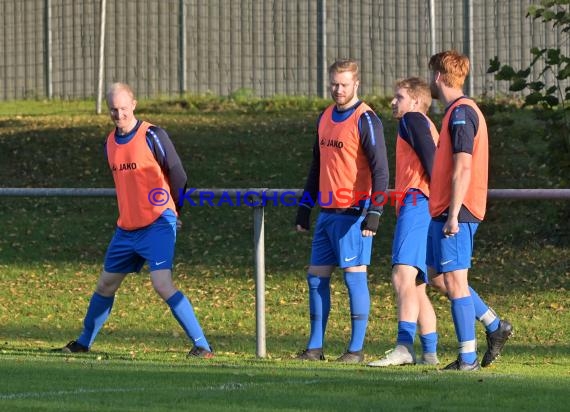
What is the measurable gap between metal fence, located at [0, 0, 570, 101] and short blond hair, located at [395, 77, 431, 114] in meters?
12.2

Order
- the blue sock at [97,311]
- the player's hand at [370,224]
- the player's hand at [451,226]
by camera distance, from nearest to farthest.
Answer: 1. the player's hand at [451,226]
2. the player's hand at [370,224]
3. the blue sock at [97,311]

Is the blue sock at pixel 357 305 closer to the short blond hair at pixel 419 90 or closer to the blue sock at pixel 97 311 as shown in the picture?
the short blond hair at pixel 419 90

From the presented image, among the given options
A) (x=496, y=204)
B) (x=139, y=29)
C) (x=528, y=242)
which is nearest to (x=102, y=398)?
(x=528, y=242)

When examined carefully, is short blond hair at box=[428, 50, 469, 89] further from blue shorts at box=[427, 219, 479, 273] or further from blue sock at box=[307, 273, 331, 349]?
blue sock at box=[307, 273, 331, 349]

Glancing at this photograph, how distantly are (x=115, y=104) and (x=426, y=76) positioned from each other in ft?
43.6

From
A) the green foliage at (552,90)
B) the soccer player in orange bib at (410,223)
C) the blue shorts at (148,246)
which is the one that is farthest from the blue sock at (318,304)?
the green foliage at (552,90)

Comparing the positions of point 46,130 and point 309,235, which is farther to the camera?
point 46,130

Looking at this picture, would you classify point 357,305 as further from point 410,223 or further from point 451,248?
point 451,248

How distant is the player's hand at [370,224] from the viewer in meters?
9.45

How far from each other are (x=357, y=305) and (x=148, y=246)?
149cm

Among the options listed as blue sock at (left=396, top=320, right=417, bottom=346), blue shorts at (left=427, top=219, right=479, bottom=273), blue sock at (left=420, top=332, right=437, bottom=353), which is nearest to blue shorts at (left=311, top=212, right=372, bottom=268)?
blue sock at (left=396, top=320, right=417, bottom=346)

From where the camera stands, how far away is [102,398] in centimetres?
769

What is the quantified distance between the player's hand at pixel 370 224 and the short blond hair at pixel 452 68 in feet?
3.36

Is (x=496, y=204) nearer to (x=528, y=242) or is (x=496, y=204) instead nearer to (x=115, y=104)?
(x=528, y=242)
